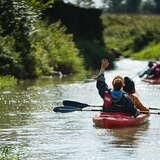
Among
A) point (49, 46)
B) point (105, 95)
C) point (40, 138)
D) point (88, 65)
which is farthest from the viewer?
point (88, 65)

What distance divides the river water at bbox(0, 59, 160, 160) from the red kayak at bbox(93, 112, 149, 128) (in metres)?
0.17

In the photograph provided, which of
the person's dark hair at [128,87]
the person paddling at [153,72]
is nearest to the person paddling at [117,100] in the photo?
the person's dark hair at [128,87]

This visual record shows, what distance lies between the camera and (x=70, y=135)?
15.8 meters

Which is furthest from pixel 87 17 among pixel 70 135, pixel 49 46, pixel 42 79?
pixel 70 135

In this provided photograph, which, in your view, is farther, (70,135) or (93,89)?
(93,89)

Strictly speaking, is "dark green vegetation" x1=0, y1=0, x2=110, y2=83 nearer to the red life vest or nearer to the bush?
the bush

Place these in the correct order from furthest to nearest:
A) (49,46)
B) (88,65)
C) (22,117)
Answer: (88,65)
(49,46)
(22,117)

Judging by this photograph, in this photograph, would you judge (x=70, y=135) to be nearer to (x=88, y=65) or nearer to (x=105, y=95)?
(x=105, y=95)

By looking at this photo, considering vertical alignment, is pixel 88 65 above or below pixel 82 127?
below

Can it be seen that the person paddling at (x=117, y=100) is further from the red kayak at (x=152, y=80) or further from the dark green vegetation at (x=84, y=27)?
the dark green vegetation at (x=84, y=27)

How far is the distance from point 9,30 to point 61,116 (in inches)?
411

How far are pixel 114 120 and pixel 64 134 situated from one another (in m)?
1.40

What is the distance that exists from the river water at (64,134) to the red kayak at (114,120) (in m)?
0.17

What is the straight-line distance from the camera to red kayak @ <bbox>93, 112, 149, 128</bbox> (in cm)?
1670
